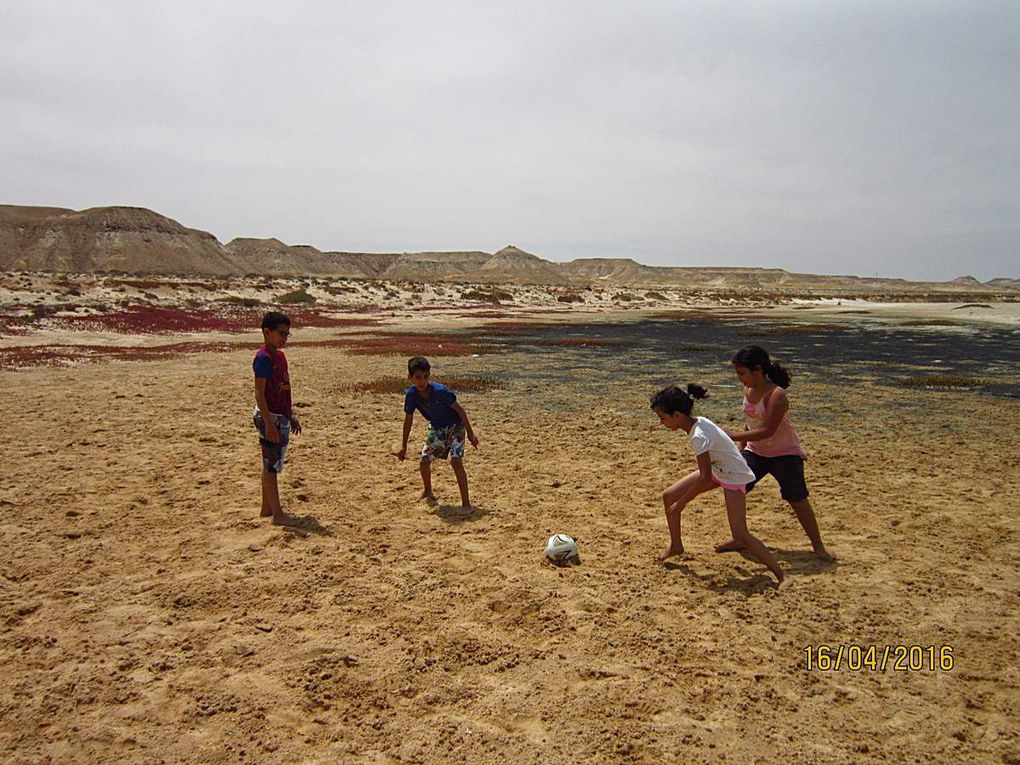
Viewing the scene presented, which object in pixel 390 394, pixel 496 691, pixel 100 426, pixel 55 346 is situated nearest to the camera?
pixel 496 691

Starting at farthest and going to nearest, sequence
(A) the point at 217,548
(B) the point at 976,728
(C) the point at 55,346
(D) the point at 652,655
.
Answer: (C) the point at 55,346
(A) the point at 217,548
(D) the point at 652,655
(B) the point at 976,728

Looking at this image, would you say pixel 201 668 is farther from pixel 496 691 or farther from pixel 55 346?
pixel 55 346

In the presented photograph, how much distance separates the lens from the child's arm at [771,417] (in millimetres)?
5086

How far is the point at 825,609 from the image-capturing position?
4691 mm

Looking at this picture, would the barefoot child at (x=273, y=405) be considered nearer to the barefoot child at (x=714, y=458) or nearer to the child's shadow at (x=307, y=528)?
the child's shadow at (x=307, y=528)

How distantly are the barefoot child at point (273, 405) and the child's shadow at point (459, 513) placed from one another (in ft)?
5.08

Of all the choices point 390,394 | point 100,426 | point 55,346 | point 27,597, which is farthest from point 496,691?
point 55,346

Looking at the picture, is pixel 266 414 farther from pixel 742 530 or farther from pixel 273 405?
pixel 742 530

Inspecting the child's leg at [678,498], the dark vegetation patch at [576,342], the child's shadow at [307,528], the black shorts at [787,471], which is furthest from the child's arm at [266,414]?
the dark vegetation patch at [576,342]

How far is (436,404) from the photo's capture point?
21.5 ft

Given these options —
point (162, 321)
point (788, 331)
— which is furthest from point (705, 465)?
point (162, 321)

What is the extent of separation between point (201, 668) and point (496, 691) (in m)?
1.90

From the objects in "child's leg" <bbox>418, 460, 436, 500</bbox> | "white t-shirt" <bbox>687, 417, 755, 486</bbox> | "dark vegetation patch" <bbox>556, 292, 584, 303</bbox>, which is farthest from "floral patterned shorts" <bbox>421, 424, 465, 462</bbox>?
"dark vegetation patch" <bbox>556, 292, 584, 303</bbox>
